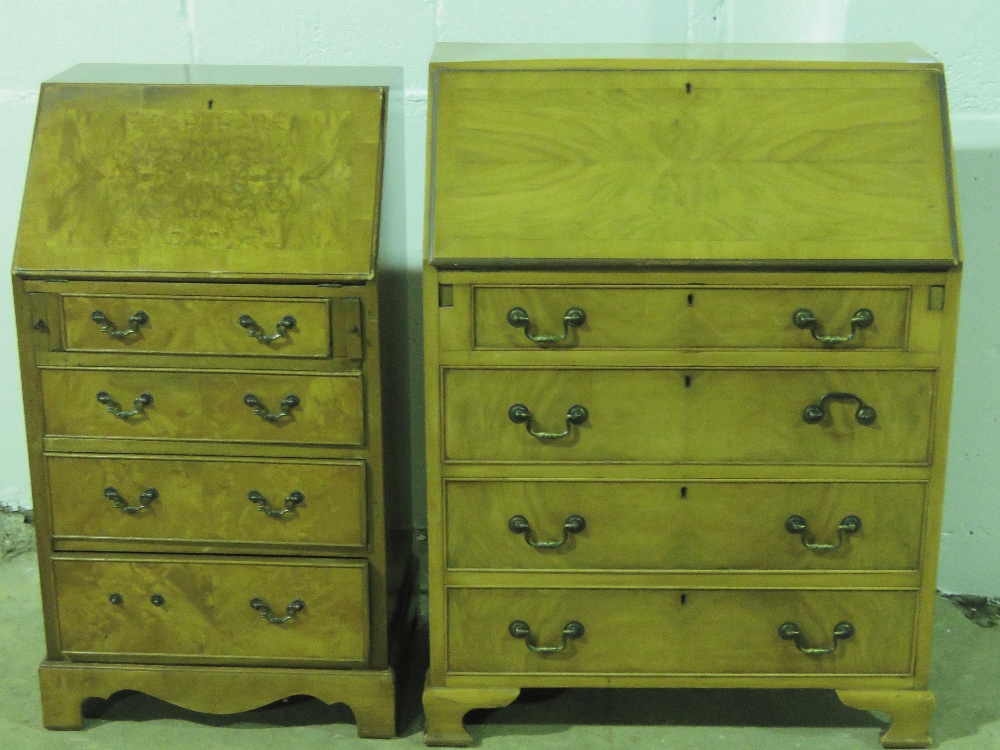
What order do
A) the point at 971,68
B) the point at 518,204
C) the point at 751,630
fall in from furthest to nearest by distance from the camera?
the point at 971,68, the point at 751,630, the point at 518,204

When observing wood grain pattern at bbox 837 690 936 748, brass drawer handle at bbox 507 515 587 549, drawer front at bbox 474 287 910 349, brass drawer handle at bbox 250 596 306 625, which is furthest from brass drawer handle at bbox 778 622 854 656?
brass drawer handle at bbox 250 596 306 625

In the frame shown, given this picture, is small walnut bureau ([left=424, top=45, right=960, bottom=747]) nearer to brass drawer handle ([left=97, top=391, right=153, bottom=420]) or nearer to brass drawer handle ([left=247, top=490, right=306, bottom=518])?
brass drawer handle ([left=247, top=490, right=306, bottom=518])

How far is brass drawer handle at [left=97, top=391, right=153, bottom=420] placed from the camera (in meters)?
2.48

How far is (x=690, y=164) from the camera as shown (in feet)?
7.71

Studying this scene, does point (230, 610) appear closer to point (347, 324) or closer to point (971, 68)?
point (347, 324)

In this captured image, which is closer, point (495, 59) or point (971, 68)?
point (495, 59)

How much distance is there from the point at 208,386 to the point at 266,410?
130 millimetres

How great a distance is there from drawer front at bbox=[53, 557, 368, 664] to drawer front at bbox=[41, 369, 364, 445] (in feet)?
0.95

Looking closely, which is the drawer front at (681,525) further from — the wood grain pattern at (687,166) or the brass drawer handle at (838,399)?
the wood grain pattern at (687,166)

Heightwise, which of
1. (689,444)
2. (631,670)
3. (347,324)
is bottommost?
(631,670)

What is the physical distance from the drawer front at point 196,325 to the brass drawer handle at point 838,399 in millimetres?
987

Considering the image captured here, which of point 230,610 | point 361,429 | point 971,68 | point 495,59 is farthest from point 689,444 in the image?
point 971,68

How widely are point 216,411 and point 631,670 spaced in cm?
105

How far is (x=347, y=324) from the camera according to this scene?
240cm
